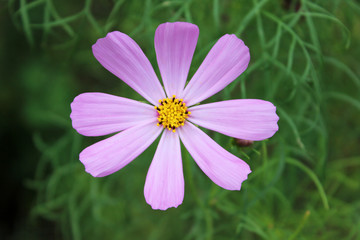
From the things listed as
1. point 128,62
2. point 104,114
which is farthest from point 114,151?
point 128,62

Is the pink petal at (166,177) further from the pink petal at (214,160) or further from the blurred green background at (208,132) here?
the blurred green background at (208,132)

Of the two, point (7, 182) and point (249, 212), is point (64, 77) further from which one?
point (249, 212)

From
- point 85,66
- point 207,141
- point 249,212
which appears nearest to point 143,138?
point 207,141

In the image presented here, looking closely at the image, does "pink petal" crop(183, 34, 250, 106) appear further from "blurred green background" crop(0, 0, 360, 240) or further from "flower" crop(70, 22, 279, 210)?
"blurred green background" crop(0, 0, 360, 240)

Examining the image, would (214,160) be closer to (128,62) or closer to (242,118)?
(242,118)

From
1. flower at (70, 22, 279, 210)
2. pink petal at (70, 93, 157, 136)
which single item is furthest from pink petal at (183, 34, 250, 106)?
pink petal at (70, 93, 157, 136)

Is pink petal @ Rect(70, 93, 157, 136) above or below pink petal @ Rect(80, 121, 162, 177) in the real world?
above

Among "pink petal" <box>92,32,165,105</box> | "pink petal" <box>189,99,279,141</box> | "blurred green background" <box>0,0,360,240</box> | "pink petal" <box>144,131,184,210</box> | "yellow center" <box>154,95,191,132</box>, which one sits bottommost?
"pink petal" <box>144,131,184,210</box>
